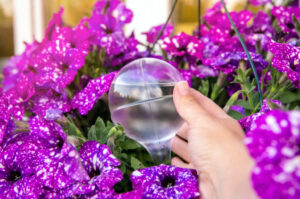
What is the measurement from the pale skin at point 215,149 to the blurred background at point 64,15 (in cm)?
178

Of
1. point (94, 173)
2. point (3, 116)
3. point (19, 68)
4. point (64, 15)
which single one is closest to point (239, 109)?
point (94, 173)

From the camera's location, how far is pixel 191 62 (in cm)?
61

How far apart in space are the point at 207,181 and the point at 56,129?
0.20 metres

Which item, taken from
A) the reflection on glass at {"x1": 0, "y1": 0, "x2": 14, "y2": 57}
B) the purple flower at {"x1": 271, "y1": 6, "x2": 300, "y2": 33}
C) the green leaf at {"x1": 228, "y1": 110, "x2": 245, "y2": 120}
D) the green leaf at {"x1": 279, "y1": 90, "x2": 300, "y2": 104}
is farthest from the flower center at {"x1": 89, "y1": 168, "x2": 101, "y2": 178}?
the reflection on glass at {"x1": 0, "y1": 0, "x2": 14, "y2": 57}

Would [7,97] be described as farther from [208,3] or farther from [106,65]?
[208,3]

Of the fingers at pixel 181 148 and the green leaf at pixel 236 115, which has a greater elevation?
the green leaf at pixel 236 115

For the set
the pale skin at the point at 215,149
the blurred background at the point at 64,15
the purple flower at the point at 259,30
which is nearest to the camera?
the pale skin at the point at 215,149

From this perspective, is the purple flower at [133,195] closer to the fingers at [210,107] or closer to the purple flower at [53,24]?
the fingers at [210,107]

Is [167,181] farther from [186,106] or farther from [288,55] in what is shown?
[288,55]

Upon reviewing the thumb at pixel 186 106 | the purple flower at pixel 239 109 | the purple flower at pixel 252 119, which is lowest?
the purple flower at pixel 239 109

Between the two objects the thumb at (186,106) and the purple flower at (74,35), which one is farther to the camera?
the purple flower at (74,35)

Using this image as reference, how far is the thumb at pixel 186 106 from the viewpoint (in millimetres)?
380

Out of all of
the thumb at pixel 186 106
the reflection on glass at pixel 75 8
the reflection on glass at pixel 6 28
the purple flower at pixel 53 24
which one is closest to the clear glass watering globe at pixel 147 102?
the thumb at pixel 186 106

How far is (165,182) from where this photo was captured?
1.32ft
